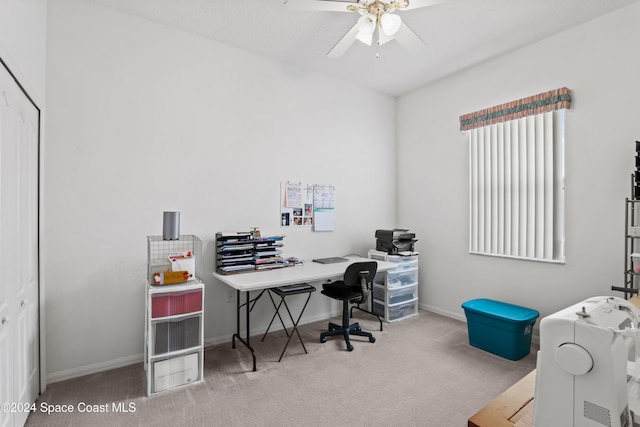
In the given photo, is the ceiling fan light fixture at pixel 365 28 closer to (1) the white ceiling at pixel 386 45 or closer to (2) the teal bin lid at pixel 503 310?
(1) the white ceiling at pixel 386 45

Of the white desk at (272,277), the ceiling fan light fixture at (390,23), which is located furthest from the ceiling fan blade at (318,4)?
the white desk at (272,277)

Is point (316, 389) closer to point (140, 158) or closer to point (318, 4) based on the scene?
point (140, 158)

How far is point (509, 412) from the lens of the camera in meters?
1.10

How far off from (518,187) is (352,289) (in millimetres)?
2038

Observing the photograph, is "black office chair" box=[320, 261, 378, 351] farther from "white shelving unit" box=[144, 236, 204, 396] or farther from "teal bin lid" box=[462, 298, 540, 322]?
"white shelving unit" box=[144, 236, 204, 396]

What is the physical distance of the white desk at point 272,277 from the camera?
8.58ft

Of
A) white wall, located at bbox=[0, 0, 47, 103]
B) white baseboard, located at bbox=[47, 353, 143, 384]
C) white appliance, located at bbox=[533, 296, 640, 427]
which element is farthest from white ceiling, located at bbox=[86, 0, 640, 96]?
white baseboard, located at bbox=[47, 353, 143, 384]

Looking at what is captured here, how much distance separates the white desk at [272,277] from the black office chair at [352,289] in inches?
5.2

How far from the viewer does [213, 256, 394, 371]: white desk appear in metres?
2.62

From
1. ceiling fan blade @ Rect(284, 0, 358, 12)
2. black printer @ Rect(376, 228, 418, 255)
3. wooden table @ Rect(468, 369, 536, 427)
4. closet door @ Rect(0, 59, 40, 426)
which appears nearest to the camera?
wooden table @ Rect(468, 369, 536, 427)

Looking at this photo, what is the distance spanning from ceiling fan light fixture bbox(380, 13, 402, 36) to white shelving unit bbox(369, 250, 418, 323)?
2425 millimetres

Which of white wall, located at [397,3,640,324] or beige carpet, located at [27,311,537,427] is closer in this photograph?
beige carpet, located at [27,311,537,427]

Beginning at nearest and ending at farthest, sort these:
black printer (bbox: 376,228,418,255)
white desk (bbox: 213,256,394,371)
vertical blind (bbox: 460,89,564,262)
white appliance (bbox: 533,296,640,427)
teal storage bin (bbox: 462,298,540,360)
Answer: white appliance (bbox: 533,296,640,427) → white desk (bbox: 213,256,394,371) → teal storage bin (bbox: 462,298,540,360) → vertical blind (bbox: 460,89,564,262) → black printer (bbox: 376,228,418,255)

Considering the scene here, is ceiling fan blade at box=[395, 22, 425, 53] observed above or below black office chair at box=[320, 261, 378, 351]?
above
